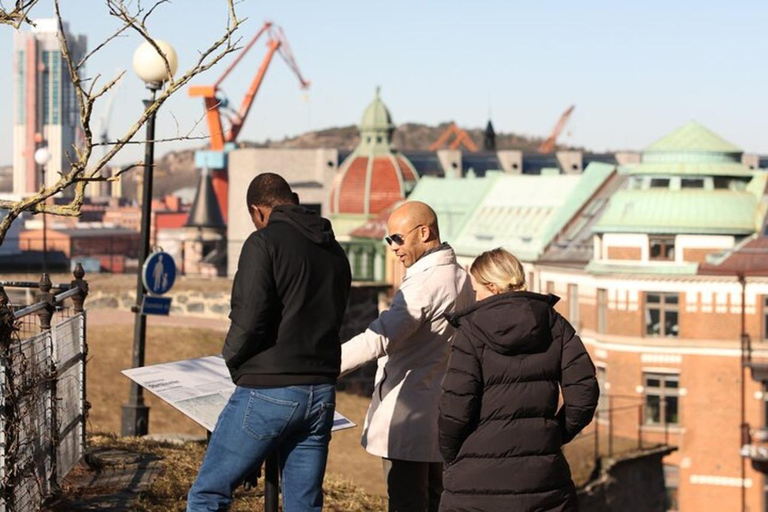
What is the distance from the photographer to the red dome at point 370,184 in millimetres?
74125

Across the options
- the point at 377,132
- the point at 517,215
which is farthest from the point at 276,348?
the point at 377,132

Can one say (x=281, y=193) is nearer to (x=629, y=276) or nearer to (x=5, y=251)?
(x=629, y=276)

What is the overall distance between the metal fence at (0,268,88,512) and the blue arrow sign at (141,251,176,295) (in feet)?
18.1


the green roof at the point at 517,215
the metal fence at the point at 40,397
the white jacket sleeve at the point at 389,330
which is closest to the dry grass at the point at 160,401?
the metal fence at the point at 40,397

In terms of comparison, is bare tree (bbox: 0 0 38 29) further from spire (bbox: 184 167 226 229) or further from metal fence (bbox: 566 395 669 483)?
spire (bbox: 184 167 226 229)

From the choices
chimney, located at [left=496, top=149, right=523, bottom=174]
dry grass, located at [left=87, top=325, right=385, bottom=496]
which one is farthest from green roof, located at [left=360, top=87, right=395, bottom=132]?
dry grass, located at [left=87, top=325, right=385, bottom=496]

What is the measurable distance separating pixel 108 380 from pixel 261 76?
131553 mm

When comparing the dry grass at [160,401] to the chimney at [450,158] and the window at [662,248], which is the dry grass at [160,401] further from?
the chimney at [450,158]

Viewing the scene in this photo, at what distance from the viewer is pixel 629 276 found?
148ft

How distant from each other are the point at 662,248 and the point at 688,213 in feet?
4.28

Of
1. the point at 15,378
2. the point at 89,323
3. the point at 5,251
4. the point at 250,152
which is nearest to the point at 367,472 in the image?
the point at 89,323

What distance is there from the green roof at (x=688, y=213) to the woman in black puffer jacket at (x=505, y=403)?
3874 centimetres

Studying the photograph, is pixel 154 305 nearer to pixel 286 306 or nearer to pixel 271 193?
pixel 271 193

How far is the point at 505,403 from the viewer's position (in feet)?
23.3
